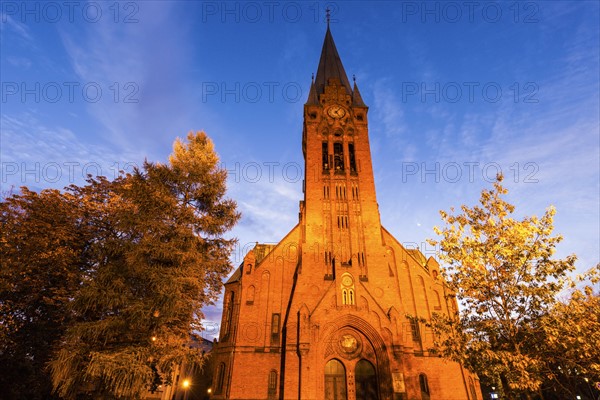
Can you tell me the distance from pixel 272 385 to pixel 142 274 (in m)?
13.4

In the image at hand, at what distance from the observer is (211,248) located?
16375 millimetres

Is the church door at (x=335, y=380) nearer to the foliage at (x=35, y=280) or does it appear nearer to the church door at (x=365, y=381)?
the church door at (x=365, y=381)

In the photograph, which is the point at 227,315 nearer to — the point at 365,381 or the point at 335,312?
the point at 335,312

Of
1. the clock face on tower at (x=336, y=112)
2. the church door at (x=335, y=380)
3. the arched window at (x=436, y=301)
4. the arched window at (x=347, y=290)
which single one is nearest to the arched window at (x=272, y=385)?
the church door at (x=335, y=380)

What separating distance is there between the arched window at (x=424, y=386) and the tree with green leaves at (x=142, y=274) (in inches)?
661

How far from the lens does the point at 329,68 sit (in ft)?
125

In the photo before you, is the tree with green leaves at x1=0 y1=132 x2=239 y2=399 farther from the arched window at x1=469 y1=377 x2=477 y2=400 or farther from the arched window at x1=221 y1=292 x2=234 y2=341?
the arched window at x1=469 y1=377 x2=477 y2=400

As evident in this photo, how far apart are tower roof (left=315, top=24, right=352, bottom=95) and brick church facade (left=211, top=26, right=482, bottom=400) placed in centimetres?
1017

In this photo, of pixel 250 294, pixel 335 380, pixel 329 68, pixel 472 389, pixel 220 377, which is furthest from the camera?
pixel 329 68

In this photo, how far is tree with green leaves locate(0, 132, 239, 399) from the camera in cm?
1294

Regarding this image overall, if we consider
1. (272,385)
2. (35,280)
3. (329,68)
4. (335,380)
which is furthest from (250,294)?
(329,68)

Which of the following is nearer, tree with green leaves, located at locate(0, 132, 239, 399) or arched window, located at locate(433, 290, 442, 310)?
tree with green leaves, located at locate(0, 132, 239, 399)

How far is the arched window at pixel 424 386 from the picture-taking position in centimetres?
2269

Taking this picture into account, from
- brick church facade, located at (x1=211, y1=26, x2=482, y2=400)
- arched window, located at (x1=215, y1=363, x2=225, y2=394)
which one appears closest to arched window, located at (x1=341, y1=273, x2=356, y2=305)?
brick church facade, located at (x1=211, y1=26, x2=482, y2=400)
